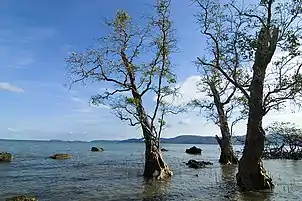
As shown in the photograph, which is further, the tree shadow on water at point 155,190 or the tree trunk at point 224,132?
the tree trunk at point 224,132

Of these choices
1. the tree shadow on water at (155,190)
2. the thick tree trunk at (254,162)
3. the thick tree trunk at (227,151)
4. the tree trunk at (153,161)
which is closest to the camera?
the tree shadow on water at (155,190)

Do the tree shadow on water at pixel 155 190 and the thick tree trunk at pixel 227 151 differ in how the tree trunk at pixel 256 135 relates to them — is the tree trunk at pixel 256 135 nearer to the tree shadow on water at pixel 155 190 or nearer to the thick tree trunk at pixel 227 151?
the tree shadow on water at pixel 155 190

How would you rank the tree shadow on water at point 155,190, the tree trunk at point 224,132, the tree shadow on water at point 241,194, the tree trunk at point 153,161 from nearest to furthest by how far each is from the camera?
the tree shadow on water at point 241,194, the tree shadow on water at point 155,190, the tree trunk at point 153,161, the tree trunk at point 224,132

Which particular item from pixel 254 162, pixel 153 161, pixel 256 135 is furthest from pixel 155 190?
pixel 256 135

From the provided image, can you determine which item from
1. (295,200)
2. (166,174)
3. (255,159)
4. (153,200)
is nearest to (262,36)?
(255,159)

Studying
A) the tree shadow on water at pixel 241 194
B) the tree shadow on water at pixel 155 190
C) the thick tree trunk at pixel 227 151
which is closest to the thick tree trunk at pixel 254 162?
the tree shadow on water at pixel 241 194

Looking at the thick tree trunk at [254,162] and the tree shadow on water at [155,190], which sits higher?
the thick tree trunk at [254,162]

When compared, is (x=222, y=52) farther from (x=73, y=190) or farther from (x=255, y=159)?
(x=73, y=190)

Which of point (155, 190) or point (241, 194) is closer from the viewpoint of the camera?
point (241, 194)

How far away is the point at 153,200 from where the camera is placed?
19.8m

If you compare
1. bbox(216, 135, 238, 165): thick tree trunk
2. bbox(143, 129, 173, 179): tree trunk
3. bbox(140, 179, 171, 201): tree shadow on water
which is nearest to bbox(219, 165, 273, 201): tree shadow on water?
bbox(140, 179, 171, 201): tree shadow on water

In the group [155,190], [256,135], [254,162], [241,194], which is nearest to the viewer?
[241,194]

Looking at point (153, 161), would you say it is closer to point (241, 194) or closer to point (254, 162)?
point (254, 162)

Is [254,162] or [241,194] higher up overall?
[254,162]
